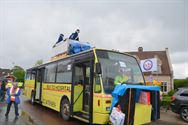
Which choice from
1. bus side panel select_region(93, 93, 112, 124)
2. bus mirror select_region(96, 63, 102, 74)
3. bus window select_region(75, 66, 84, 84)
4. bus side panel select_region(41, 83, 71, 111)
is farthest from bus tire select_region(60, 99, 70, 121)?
bus mirror select_region(96, 63, 102, 74)

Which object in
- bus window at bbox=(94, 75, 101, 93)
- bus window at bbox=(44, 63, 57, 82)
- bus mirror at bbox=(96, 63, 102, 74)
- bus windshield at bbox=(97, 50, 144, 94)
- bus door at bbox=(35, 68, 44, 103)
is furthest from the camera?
bus door at bbox=(35, 68, 44, 103)

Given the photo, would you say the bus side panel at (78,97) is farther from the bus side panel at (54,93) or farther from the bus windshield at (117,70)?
the bus windshield at (117,70)

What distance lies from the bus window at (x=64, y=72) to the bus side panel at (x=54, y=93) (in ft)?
0.88

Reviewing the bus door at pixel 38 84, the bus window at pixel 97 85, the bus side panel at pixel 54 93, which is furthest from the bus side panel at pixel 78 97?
the bus door at pixel 38 84

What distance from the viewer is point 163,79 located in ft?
126

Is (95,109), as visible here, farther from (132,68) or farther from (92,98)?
(132,68)

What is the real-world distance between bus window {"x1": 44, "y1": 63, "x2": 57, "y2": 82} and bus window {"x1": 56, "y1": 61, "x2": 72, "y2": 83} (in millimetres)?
678

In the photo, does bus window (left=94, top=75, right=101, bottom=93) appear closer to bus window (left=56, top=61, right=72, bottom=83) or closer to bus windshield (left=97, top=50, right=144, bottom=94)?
bus windshield (left=97, top=50, right=144, bottom=94)

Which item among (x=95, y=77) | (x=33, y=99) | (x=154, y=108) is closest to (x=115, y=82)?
(x=95, y=77)

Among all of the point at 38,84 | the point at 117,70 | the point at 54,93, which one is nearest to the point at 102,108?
the point at 117,70

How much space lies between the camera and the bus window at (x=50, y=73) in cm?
1252

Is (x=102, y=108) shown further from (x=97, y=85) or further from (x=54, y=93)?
(x=54, y=93)

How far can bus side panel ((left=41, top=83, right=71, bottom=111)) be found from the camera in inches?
415

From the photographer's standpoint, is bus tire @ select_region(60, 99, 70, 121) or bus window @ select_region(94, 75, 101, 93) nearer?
bus window @ select_region(94, 75, 101, 93)
